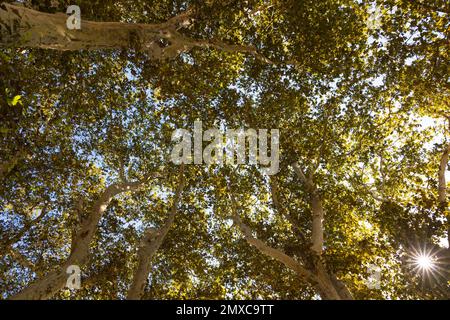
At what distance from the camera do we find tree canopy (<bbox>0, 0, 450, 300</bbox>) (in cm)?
1138

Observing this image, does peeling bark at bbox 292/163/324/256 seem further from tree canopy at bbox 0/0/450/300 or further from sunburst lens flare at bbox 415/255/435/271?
sunburst lens flare at bbox 415/255/435/271

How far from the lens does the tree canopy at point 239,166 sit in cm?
1138

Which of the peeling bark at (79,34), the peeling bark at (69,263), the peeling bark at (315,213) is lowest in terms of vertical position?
the peeling bark at (69,263)

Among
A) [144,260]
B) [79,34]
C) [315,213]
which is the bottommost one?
[144,260]

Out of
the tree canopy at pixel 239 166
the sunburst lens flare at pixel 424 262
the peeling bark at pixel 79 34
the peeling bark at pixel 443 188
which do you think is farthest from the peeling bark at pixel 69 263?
the sunburst lens flare at pixel 424 262

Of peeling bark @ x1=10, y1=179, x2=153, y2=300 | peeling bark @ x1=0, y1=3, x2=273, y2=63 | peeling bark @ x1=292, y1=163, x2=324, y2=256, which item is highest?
peeling bark @ x1=0, y1=3, x2=273, y2=63

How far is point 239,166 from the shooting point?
15711 mm

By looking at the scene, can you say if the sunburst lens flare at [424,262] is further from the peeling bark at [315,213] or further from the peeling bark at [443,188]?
the peeling bark at [315,213]

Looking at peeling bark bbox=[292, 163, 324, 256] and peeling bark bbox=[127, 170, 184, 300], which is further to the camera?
peeling bark bbox=[292, 163, 324, 256]

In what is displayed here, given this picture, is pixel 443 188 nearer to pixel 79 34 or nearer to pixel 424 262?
pixel 424 262

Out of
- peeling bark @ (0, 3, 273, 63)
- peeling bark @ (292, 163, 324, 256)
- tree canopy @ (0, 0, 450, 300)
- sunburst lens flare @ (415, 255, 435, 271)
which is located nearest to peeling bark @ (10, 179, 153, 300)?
tree canopy @ (0, 0, 450, 300)

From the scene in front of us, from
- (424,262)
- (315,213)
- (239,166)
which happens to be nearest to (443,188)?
(424,262)
